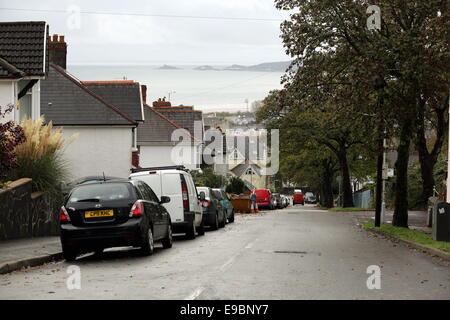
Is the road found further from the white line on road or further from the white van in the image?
the white van

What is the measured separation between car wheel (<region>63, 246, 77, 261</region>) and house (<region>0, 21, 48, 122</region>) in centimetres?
1257

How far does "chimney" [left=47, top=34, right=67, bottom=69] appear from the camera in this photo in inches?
1847

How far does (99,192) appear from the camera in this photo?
620 inches

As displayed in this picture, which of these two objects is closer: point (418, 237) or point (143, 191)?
point (143, 191)

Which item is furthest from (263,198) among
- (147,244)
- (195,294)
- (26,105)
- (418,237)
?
(195,294)

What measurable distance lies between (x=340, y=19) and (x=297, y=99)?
3198mm

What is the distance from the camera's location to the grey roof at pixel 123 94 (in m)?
52.2

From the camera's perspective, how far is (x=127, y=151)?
45188mm

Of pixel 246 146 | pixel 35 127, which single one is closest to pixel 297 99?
pixel 35 127

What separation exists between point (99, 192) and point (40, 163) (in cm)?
608

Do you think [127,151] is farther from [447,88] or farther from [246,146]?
[246,146]

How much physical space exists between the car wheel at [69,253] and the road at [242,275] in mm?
243

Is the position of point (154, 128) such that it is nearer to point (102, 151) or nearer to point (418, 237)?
point (102, 151)

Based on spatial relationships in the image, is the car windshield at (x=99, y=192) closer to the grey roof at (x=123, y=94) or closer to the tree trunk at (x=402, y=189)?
the tree trunk at (x=402, y=189)
